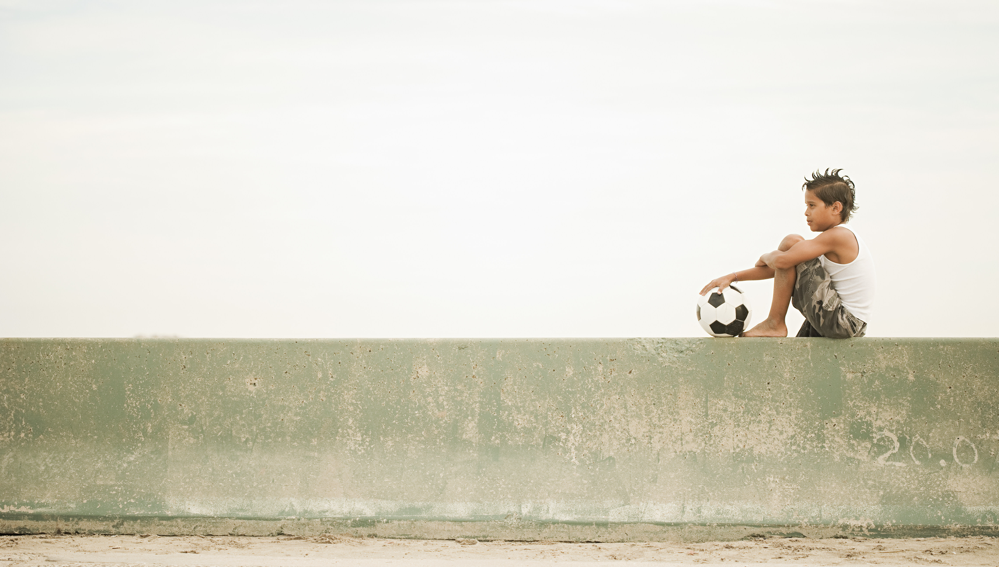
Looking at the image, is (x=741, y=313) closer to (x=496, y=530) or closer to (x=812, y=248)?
(x=812, y=248)

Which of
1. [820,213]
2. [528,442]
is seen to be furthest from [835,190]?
[528,442]

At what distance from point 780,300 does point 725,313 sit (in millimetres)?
421

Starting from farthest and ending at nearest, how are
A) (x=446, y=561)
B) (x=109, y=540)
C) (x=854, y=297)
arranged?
1. (x=854, y=297)
2. (x=109, y=540)
3. (x=446, y=561)

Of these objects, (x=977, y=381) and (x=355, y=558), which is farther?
(x=977, y=381)

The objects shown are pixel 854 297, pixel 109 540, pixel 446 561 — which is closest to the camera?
pixel 446 561

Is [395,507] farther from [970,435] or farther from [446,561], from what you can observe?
[970,435]

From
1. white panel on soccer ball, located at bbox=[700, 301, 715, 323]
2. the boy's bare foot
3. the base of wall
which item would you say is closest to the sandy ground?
the base of wall

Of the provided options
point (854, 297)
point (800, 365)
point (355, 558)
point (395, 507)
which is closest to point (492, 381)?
point (395, 507)

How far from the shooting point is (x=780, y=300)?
15.3ft

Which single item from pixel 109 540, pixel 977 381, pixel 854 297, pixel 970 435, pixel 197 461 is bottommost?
pixel 109 540

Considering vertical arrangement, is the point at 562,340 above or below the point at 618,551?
above

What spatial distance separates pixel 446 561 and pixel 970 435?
292cm

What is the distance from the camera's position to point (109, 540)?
4250 mm

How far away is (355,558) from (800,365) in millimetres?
2572
